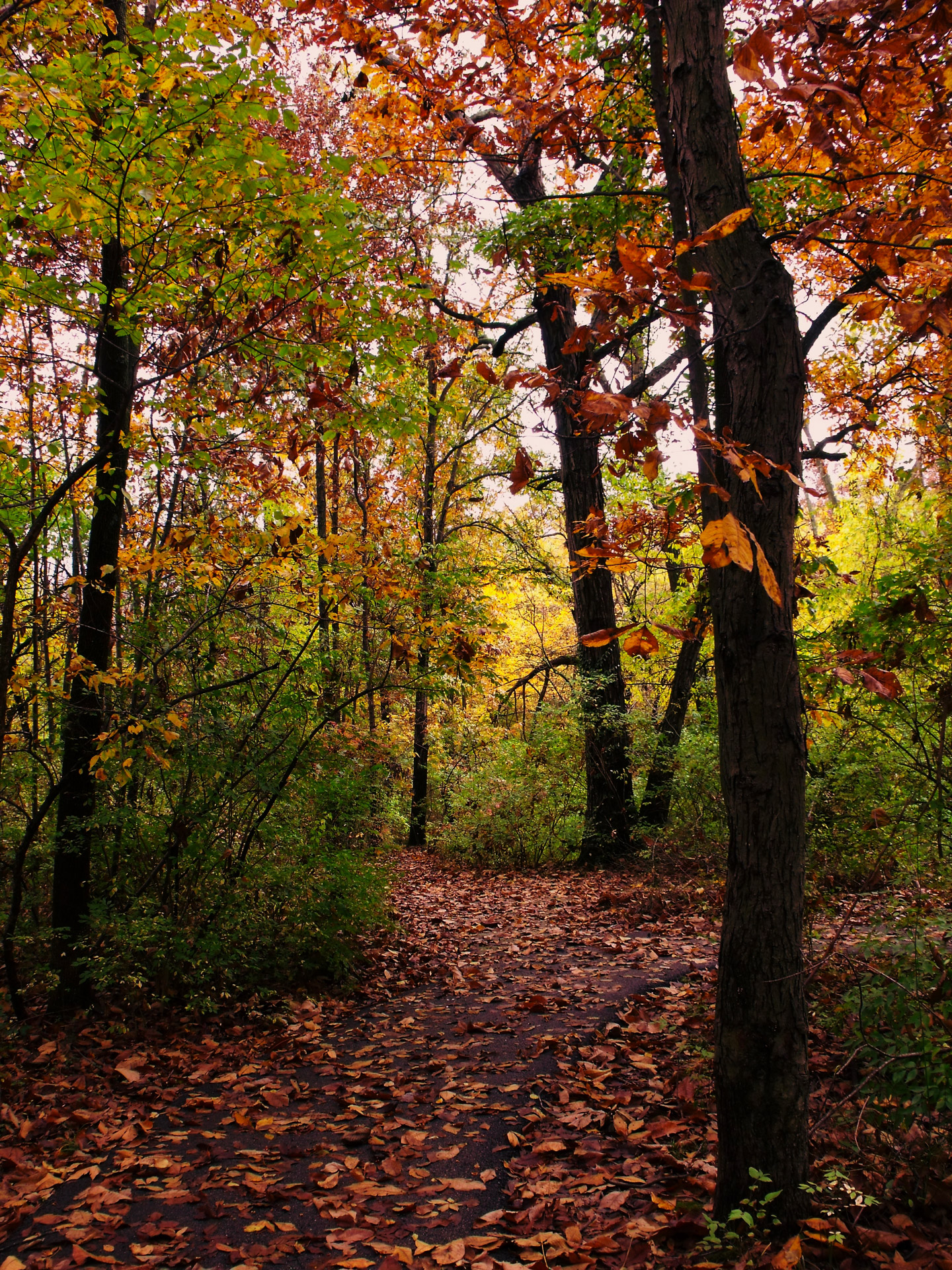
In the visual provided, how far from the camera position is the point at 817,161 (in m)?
3.86

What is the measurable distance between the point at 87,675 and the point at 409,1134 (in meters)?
3.45

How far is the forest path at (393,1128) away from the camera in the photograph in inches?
109

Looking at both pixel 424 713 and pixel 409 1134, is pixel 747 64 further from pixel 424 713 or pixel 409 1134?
pixel 424 713

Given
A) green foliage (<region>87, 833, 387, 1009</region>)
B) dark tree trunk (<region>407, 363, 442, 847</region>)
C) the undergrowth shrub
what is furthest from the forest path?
dark tree trunk (<region>407, 363, 442, 847</region>)

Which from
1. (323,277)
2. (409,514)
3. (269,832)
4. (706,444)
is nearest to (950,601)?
(706,444)

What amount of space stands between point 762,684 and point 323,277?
12.8 feet

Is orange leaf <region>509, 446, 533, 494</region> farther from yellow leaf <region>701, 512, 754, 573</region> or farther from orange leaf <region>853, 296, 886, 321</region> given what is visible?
orange leaf <region>853, 296, 886, 321</region>

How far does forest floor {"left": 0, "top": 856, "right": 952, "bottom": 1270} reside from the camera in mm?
2676

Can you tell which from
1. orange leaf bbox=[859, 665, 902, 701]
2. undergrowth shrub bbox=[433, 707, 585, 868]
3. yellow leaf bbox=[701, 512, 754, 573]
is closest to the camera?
yellow leaf bbox=[701, 512, 754, 573]

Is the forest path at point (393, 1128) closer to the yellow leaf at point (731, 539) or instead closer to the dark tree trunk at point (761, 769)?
the dark tree trunk at point (761, 769)

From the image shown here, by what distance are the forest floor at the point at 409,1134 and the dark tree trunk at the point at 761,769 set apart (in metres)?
0.35

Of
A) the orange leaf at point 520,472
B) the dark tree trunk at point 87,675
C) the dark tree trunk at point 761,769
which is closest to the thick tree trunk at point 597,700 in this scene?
the dark tree trunk at point 87,675

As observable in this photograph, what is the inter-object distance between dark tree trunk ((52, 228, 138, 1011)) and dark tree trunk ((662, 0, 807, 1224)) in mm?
4043

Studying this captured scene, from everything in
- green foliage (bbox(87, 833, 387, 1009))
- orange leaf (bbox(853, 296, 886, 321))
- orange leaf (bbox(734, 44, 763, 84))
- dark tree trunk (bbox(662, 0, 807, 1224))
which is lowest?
green foliage (bbox(87, 833, 387, 1009))
